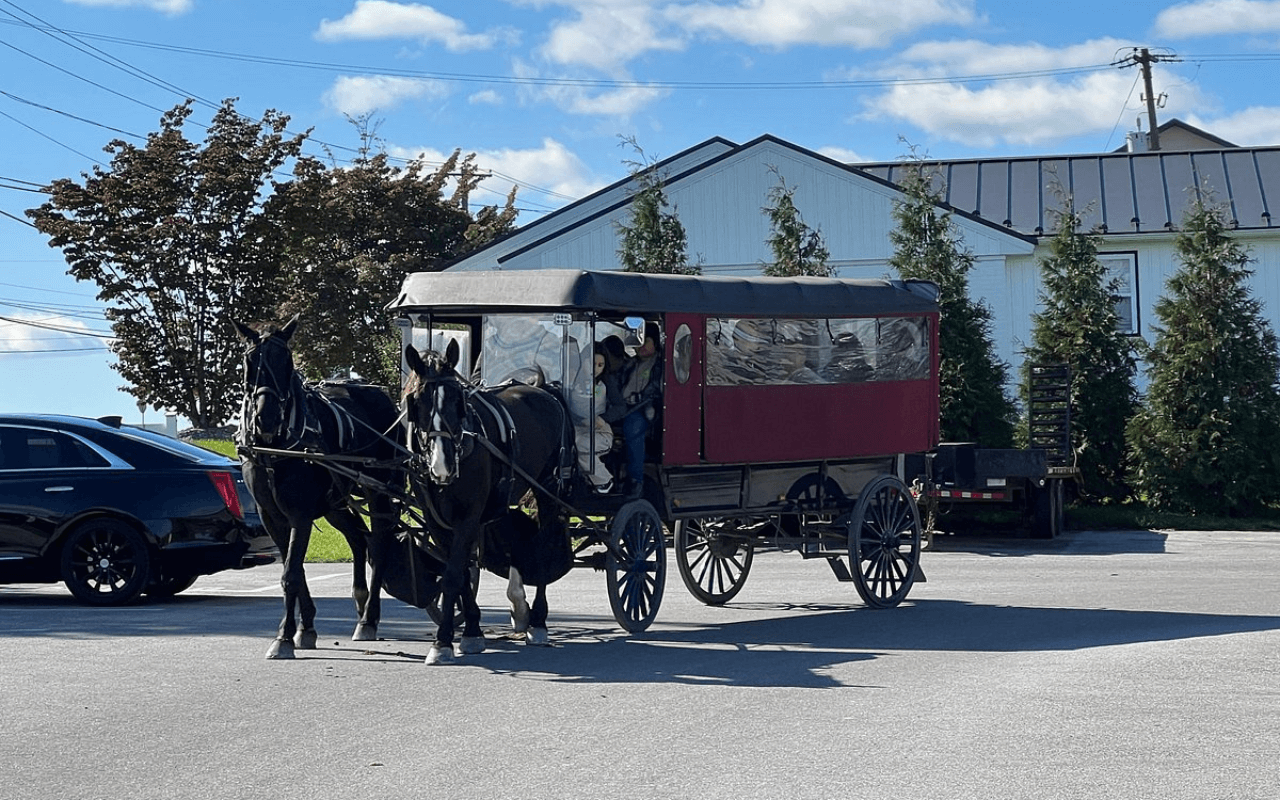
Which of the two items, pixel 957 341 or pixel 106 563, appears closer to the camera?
pixel 106 563

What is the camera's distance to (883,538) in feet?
48.0

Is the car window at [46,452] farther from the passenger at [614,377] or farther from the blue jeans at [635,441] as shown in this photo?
the blue jeans at [635,441]

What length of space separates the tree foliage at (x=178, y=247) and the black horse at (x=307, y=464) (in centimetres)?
3223

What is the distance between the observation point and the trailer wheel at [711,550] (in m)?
14.6

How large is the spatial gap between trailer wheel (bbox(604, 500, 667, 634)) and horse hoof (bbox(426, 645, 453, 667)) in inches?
65.1

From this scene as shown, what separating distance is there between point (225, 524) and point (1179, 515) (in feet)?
53.3

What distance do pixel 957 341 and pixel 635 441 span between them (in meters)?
14.5

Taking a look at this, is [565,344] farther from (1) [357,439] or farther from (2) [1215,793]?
(2) [1215,793]

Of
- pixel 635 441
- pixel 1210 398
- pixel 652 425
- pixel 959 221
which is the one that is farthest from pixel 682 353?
pixel 959 221

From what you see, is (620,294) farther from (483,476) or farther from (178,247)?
(178,247)

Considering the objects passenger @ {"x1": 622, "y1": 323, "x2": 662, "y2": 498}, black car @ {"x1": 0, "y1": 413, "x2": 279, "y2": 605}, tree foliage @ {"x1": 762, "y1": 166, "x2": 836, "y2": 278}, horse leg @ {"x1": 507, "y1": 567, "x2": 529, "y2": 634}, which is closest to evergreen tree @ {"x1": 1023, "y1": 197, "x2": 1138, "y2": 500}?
tree foliage @ {"x1": 762, "y1": 166, "x2": 836, "y2": 278}

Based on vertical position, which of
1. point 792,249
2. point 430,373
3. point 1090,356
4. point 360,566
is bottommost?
point 360,566

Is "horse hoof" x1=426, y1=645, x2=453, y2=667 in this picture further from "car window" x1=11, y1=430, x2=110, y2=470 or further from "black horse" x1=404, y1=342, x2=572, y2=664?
"car window" x1=11, y1=430, x2=110, y2=470

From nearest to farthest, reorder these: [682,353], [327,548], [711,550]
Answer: [682,353] < [711,550] < [327,548]
